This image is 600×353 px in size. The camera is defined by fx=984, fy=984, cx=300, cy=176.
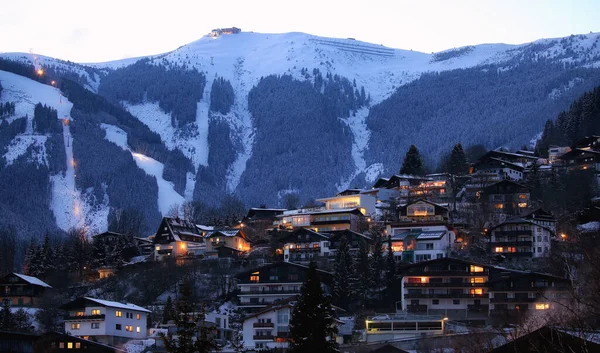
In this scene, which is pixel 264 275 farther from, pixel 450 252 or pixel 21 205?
pixel 21 205

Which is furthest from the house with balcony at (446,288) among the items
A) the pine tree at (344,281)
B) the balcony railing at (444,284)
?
the pine tree at (344,281)

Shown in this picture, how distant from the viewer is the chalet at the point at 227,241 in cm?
10712

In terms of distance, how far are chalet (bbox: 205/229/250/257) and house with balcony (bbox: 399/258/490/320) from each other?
29943 mm

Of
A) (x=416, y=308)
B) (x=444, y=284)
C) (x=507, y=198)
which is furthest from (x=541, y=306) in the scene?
(x=507, y=198)

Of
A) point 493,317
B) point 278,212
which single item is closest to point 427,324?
point 493,317

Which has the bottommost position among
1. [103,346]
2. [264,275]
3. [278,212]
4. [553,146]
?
[103,346]

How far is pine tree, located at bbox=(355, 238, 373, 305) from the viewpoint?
262 ft

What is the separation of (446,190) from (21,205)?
10415cm

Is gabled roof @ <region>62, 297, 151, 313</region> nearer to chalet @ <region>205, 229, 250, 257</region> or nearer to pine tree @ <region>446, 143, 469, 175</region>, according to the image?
chalet @ <region>205, 229, 250, 257</region>

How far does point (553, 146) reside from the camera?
455ft

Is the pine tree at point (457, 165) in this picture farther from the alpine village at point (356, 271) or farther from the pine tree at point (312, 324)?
the pine tree at point (312, 324)

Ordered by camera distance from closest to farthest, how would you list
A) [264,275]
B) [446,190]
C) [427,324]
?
1. [427,324]
2. [264,275]
3. [446,190]

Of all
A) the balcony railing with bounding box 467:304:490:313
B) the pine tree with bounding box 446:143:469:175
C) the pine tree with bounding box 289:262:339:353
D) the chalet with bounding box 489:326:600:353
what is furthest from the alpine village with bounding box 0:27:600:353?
the chalet with bounding box 489:326:600:353

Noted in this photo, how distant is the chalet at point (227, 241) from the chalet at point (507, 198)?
88.2 ft
